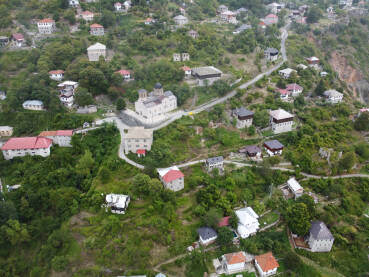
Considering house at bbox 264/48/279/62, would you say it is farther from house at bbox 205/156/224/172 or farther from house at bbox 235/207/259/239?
house at bbox 235/207/259/239

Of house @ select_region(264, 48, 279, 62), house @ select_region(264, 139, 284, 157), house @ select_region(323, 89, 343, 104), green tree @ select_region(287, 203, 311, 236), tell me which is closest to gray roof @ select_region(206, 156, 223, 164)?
house @ select_region(264, 139, 284, 157)

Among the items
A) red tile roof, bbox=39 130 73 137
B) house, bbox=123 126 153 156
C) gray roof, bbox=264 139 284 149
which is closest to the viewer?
house, bbox=123 126 153 156

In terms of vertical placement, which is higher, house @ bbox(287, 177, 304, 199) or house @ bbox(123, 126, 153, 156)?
house @ bbox(123, 126, 153, 156)

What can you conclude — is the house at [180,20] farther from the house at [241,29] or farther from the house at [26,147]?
the house at [26,147]

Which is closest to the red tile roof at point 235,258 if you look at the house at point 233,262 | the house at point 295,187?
the house at point 233,262

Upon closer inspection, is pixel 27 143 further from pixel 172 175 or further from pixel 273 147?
→ pixel 273 147

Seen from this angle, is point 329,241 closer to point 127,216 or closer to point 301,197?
point 301,197

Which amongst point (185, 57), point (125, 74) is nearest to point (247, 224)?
point (125, 74)

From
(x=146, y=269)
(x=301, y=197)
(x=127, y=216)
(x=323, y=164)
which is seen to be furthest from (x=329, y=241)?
(x=127, y=216)
